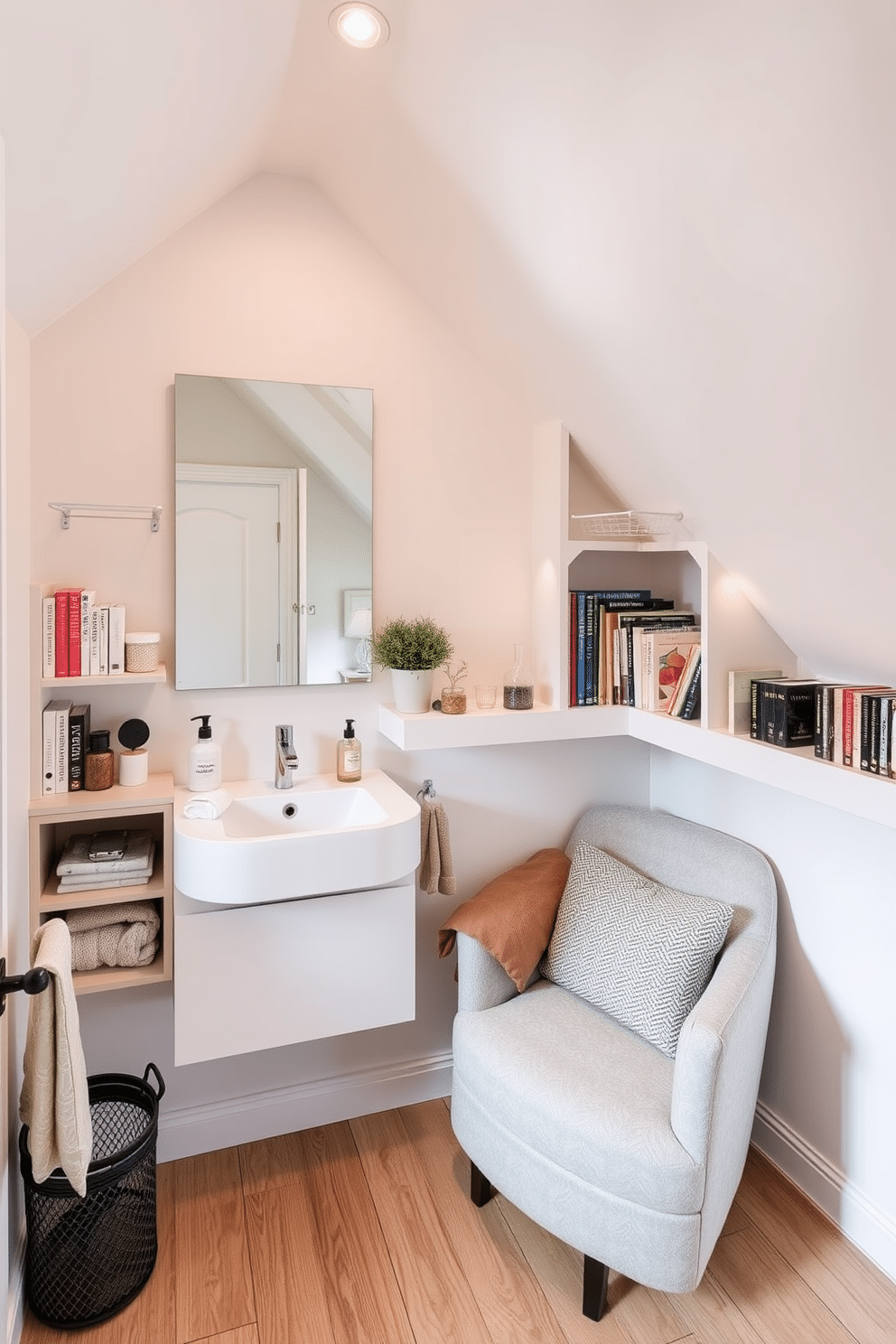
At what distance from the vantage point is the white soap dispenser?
2.04 m

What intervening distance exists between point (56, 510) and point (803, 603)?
1768 millimetres

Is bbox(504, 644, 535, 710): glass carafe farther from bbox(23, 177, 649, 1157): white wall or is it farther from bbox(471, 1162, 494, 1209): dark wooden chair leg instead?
bbox(471, 1162, 494, 1209): dark wooden chair leg

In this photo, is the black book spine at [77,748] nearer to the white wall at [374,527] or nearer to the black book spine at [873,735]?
the white wall at [374,527]

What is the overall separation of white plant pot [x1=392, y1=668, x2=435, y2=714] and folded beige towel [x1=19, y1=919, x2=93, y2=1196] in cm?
101

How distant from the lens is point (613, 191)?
1422 millimetres

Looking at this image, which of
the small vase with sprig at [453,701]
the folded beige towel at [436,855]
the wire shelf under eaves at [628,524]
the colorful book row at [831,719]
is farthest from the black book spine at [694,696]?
the folded beige towel at [436,855]

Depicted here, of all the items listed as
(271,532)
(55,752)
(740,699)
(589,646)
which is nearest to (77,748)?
(55,752)

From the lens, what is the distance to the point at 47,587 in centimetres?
194

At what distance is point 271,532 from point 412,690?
1.82 feet

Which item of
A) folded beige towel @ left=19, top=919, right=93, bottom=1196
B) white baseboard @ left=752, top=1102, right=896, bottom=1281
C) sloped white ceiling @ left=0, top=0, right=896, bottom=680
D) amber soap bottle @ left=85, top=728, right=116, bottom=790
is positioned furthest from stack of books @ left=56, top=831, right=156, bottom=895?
white baseboard @ left=752, top=1102, right=896, bottom=1281

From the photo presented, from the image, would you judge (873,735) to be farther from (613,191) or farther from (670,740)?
(613,191)

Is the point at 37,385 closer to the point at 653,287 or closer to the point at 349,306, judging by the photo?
the point at 349,306

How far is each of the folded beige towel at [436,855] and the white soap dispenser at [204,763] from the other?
583 mm

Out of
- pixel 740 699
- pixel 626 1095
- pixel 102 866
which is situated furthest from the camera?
pixel 740 699
